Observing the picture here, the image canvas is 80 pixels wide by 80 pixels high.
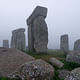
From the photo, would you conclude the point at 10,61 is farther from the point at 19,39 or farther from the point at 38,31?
the point at 19,39

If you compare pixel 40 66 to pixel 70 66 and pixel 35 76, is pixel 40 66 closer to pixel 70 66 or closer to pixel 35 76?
pixel 35 76

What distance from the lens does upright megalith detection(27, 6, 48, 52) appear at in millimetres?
19859

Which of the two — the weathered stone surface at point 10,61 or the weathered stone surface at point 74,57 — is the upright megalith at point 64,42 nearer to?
the weathered stone surface at point 74,57

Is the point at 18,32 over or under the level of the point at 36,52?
over

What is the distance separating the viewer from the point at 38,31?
65.7ft

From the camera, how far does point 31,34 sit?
822 inches

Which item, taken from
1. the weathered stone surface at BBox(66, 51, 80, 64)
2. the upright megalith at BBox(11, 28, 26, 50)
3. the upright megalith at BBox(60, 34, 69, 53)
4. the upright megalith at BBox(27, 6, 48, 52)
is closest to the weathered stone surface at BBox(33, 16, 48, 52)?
the upright megalith at BBox(27, 6, 48, 52)

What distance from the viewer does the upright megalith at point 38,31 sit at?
65.2 feet

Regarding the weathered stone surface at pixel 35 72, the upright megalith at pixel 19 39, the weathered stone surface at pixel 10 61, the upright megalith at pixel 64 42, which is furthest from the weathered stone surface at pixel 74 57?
the upright megalith at pixel 64 42

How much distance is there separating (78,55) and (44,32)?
7932 millimetres

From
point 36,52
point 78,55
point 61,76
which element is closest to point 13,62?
point 61,76

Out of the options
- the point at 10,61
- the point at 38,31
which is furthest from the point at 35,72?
the point at 38,31

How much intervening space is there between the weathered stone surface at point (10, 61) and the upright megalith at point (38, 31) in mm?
6991

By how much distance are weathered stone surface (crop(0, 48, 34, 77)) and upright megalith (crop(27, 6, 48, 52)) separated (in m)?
6.99
